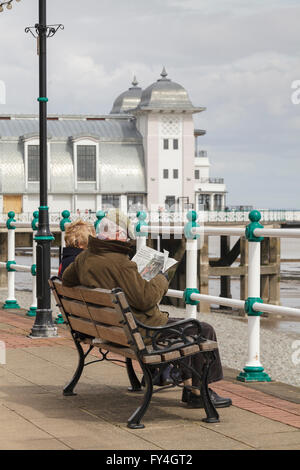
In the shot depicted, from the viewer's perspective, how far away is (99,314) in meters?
5.62

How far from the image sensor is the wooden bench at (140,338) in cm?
522

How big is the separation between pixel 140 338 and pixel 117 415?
26.9 inches

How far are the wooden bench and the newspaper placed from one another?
302 millimetres

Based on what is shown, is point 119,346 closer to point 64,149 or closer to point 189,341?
point 189,341

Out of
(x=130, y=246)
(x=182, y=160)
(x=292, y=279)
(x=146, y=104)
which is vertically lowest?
(x=292, y=279)

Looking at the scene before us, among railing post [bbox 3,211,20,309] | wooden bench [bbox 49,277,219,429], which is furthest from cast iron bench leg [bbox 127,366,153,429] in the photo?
railing post [bbox 3,211,20,309]

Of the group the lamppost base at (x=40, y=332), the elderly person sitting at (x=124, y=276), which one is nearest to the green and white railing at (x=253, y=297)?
the elderly person sitting at (x=124, y=276)

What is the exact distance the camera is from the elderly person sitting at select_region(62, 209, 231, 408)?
5.39 meters

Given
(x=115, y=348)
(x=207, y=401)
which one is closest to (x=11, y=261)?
(x=115, y=348)

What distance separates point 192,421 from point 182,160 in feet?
221

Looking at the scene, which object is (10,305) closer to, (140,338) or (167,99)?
(140,338)

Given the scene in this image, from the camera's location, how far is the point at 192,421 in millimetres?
5484

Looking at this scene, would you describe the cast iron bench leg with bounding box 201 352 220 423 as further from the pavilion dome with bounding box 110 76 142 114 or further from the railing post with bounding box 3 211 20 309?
the pavilion dome with bounding box 110 76 142 114
